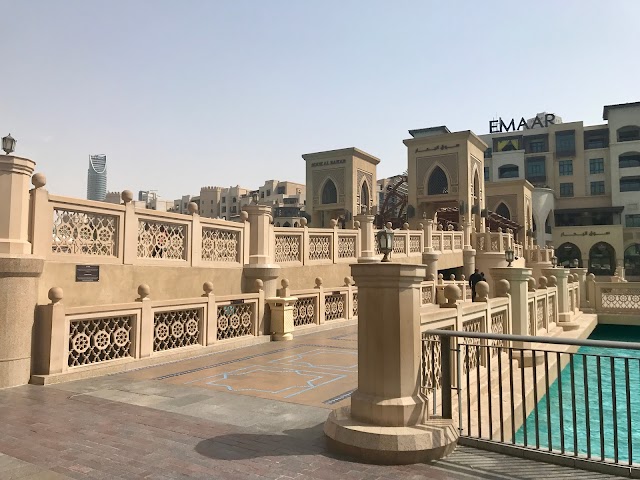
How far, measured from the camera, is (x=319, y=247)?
642 inches

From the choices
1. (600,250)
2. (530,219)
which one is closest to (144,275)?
(530,219)

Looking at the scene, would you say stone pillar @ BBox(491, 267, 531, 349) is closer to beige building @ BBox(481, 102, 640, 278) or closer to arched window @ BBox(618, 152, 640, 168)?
beige building @ BBox(481, 102, 640, 278)

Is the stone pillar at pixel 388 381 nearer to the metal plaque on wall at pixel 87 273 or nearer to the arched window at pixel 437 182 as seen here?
the metal plaque on wall at pixel 87 273

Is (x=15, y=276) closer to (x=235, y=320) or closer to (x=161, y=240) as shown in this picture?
(x=161, y=240)

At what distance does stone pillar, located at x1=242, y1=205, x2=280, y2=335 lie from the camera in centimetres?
1269

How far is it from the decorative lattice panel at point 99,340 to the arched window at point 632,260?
175 ft

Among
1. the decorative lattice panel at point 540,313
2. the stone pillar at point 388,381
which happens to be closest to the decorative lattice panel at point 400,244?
the decorative lattice panel at point 540,313

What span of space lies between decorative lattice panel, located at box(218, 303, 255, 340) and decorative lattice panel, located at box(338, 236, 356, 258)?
6360 millimetres

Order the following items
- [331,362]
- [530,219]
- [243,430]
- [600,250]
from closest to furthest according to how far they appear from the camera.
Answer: [243,430], [331,362], [530,219], [600,250]

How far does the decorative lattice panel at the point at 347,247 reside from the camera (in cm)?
1734

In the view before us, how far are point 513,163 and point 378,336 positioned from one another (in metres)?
59.8

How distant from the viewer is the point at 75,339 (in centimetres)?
764

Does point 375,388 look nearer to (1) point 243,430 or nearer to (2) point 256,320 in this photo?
(1) point 243,430

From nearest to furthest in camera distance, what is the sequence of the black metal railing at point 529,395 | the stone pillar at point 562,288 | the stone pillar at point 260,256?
1. the black metal railing at point 529,395
2. the stone pillar at point 260,256
3. the stone pillar at point 562,288
